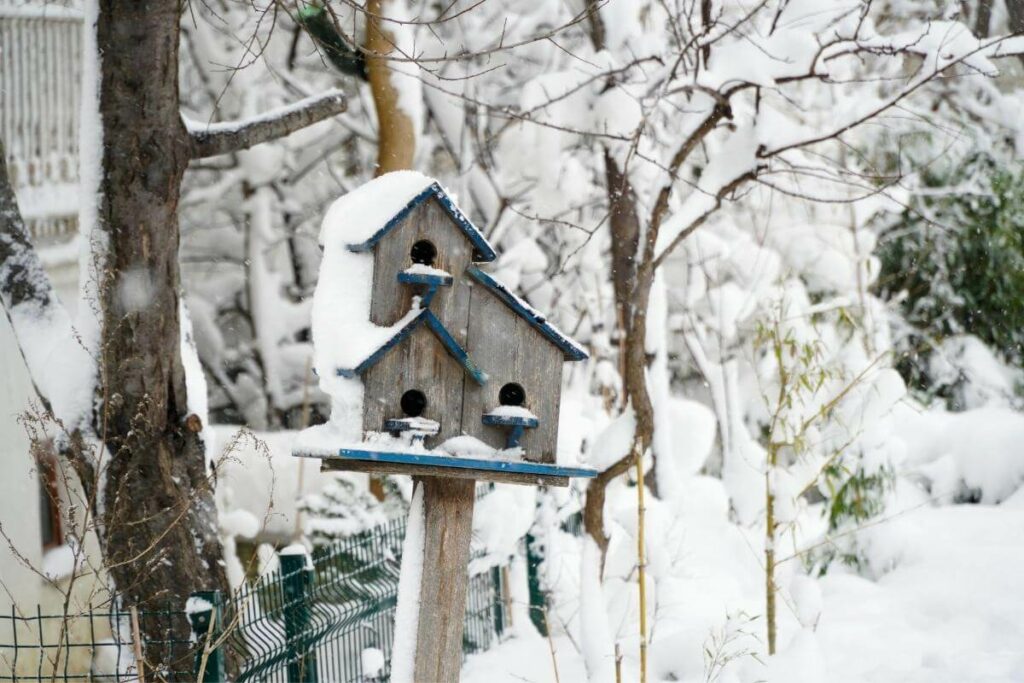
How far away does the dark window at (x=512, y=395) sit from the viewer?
3865mm

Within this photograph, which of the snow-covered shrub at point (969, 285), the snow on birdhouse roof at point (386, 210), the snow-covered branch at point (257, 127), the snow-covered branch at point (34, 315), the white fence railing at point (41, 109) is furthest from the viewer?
the snow-covered shrub at point (969, 285)

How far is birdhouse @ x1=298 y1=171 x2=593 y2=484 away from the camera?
359 cm

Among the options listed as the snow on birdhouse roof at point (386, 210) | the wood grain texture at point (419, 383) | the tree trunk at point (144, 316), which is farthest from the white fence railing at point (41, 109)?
the wood grain texture at point (419, 383)

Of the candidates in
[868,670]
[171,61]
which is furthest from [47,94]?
[868,670]

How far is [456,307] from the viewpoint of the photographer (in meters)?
3.76

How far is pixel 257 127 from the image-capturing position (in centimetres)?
577

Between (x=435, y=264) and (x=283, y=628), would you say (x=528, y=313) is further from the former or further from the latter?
(x=283, y=628)

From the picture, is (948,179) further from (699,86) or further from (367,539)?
(367,539)

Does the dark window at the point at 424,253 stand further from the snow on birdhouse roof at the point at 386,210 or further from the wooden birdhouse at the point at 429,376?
the snow on birdhouse roof at the point at 386,210

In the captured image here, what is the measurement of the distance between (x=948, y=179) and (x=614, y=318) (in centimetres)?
468

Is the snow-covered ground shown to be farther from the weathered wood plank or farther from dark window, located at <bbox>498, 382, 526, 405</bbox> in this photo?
the weathered wood plank

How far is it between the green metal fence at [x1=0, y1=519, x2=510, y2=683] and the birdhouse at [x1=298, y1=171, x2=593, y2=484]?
1175mm

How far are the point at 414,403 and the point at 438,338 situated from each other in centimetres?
24

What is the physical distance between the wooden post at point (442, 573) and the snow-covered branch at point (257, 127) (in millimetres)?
2605
